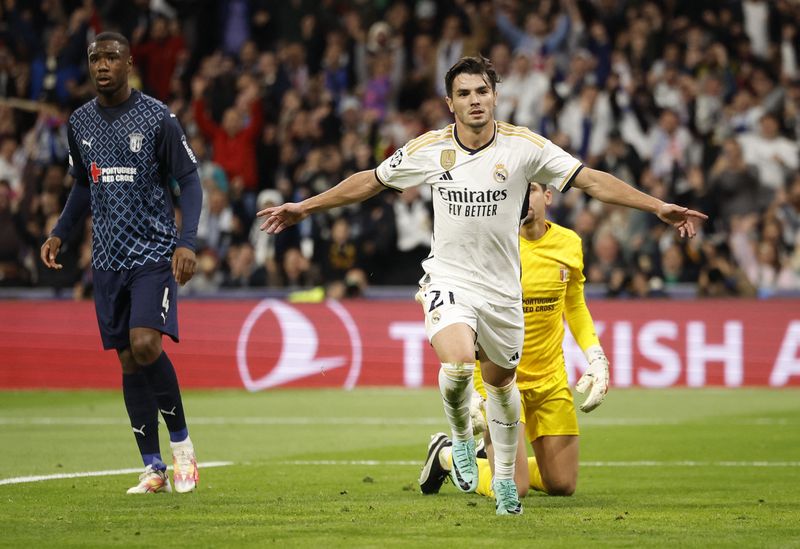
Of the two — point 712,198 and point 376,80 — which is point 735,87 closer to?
point 712,198

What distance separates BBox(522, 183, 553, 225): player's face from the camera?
958 centimetres

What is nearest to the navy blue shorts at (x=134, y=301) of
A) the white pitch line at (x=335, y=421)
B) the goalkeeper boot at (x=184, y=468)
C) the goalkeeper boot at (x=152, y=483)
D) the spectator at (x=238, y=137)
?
the goalkeeper boot at (x=184, y=468)

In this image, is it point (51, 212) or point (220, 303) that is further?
point (51, 212)

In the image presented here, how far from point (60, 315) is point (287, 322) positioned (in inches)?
121

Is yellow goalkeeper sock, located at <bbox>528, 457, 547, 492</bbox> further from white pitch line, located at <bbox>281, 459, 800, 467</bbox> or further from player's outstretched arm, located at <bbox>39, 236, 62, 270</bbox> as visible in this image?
player's outstretched arm, located at <bbox>39, 236, 62, 270</bbox>

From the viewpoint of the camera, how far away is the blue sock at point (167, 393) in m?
8.99

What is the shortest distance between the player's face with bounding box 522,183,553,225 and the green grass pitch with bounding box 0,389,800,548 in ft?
6.14

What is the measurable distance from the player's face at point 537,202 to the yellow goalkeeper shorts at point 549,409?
3.52 ft

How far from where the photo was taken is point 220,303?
1916 cm

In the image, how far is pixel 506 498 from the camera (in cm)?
787

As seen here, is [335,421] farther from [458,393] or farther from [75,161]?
[458,393]

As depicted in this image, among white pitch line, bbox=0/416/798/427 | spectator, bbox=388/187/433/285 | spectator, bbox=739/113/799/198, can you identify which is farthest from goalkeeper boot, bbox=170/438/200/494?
spectator, bbox=739/113/799/198

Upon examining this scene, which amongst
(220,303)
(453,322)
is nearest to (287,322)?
(220,303)

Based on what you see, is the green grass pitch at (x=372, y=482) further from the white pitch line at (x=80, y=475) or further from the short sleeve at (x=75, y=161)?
the short sleeve at (x=75, y=161)
